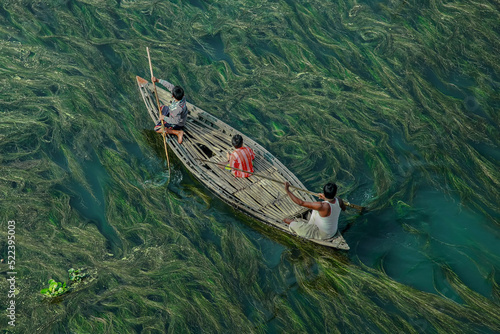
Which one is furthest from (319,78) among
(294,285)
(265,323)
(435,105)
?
(265,323)

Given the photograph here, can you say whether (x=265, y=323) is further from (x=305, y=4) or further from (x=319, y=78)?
(x=305, y=4)

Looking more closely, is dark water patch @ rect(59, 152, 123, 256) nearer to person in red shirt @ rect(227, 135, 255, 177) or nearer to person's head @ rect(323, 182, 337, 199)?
person in red shirt @ rect(227, 135, 255, 177)

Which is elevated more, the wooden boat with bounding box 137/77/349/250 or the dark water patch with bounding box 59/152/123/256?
the wooden boat with bounding box 137/77/349/250

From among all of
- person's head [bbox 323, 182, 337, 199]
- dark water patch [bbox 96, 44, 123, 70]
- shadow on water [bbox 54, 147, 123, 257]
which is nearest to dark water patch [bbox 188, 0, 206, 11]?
dark water patch [bbox 96, 44, 123, 70]

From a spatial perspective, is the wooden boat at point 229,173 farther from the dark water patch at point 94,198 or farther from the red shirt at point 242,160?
the dark water patch at point 94,198

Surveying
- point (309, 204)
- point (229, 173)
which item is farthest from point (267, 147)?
point (309, 204)

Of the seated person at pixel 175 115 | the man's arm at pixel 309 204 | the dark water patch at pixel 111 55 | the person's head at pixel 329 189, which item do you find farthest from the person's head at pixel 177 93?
the person's head at pixel 329 189
